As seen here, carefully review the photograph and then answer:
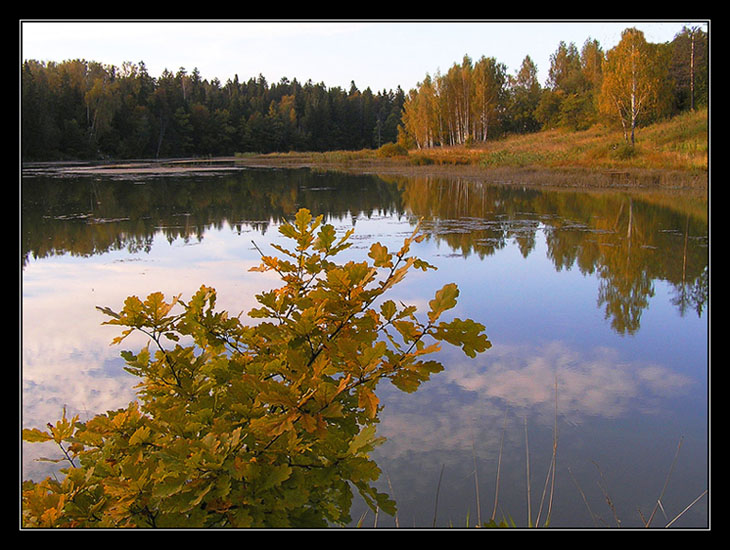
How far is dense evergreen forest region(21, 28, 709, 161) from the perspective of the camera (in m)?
29.4

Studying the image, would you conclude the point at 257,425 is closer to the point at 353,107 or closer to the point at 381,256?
the point at 381,256

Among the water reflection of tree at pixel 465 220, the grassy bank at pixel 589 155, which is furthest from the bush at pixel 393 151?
the water reflection of tree at pixel 465 220

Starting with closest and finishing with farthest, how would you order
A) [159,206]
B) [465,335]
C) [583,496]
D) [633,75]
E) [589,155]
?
[465,335] → [583,496] → [159,206] → [589,155] → [633,75]

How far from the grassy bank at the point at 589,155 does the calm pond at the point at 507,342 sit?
6.28 metres

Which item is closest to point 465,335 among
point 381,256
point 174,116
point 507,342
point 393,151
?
point 381,256

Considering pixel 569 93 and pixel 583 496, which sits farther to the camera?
pixel 569 93

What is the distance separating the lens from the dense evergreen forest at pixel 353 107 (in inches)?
1156

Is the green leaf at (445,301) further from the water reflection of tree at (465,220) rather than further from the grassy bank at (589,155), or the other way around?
the grassy bank at (589,155)

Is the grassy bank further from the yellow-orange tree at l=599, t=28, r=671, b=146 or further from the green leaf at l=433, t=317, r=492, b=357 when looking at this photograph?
the green leaf at l=433, t=317, r=492, b=357

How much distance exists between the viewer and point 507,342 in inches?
207

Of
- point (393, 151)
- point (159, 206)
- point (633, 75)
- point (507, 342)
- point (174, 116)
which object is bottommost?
point (507, 342)

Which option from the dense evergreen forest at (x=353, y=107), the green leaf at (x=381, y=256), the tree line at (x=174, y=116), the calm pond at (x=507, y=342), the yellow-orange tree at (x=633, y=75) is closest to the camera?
the green leaf at (x=381, y=256)

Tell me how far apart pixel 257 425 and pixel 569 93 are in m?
49.0

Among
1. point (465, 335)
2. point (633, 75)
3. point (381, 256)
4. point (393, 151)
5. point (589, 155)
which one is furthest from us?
point (393, 151)
